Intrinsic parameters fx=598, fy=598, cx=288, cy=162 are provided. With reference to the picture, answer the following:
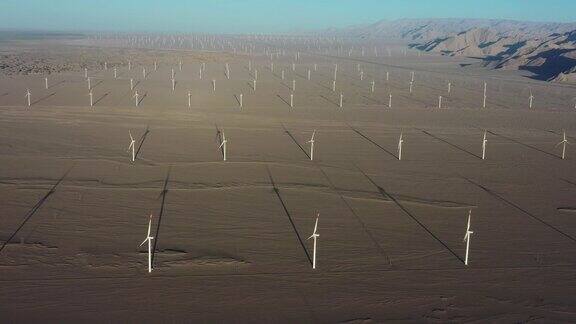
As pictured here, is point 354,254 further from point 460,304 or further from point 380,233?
point 460,304

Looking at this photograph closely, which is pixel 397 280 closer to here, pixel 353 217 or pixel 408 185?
pixel 353 217

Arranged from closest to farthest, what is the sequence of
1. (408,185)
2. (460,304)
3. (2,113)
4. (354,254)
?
(460,304) < (354,254) < (408,185) < (2,113)

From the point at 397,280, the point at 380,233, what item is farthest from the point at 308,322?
the point at 380,233

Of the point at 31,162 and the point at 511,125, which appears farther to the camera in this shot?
the point at 511,125

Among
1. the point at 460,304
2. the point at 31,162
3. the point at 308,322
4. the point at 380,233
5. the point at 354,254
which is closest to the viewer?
the point at 308,322

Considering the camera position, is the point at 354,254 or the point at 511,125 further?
the point at 511,125

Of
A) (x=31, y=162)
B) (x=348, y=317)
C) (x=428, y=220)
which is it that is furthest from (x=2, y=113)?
(x=348, y=317)
